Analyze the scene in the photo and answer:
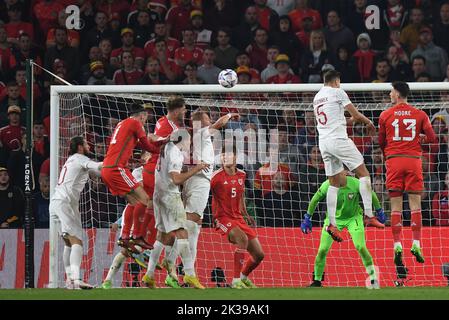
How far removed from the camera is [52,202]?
47.1ft

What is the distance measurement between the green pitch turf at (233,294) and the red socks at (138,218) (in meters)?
1.16

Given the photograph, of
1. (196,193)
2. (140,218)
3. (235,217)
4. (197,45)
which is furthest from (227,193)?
(197,45)

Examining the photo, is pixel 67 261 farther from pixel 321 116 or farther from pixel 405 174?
pixel 405 174

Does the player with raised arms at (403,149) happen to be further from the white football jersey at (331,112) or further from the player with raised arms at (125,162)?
the player with raised arms at (125,162)

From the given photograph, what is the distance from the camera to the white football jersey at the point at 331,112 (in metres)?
13.3

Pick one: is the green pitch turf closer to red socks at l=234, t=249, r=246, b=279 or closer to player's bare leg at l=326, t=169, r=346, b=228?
player's bare leg at l=326, t=169, r=346, b=228

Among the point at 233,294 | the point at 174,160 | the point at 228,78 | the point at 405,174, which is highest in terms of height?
the point at 228,78

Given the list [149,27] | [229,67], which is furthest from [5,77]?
[229,67]

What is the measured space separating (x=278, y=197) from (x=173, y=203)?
3201mm

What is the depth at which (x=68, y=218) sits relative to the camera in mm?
14039

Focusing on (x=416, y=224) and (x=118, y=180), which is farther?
(x=118, y=180)

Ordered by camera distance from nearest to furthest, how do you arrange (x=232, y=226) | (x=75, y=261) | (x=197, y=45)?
(x=75, y=261), (x=232, y=226), (x=197, y=45)

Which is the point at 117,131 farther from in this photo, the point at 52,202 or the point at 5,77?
the point at 5,77

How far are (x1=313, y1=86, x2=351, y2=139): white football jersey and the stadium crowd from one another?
3591 millimetres
